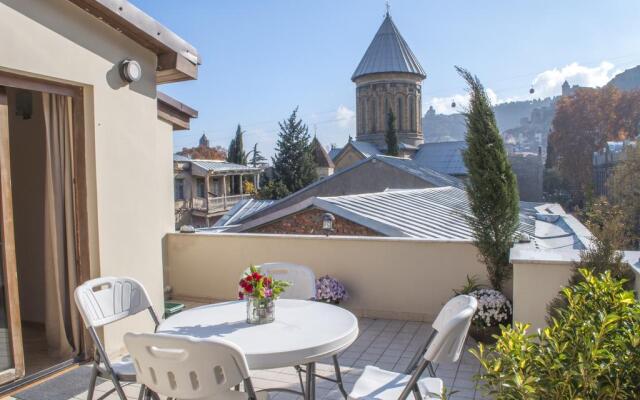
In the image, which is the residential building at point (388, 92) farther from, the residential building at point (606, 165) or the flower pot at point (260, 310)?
the flower pot at point (260, 310)

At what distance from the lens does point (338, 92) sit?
44.3m

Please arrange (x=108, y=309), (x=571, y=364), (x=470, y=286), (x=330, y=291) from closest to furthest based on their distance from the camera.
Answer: (x=571, y=364)
(x=108, y=309)
(x=470, y=286)
(x=330, y=291)

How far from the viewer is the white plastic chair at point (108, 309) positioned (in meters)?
2.95

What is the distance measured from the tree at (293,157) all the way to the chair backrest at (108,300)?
1169 inches

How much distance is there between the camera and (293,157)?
3394cm

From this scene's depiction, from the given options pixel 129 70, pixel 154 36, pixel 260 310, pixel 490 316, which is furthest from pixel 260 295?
pixel 490 316

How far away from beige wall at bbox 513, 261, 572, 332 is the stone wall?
4552 millimetres

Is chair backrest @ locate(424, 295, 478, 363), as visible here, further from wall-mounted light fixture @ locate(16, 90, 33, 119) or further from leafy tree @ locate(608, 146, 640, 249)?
leafy tree @ locate(608, 146, 640, 249)

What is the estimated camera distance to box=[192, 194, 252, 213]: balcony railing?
108ft

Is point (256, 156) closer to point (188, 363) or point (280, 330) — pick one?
point (280, 330)

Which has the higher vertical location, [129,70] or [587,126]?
[587,126]

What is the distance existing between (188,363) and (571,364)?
1.47 metres

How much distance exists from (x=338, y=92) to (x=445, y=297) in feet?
130

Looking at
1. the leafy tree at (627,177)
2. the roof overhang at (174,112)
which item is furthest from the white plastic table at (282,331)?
the leafy tree at (627,177)
